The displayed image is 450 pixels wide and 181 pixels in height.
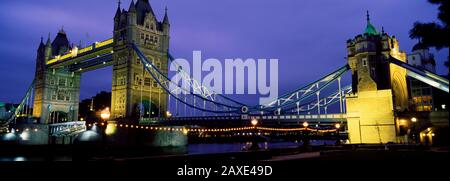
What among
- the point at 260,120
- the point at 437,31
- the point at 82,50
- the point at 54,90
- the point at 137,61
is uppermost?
the point at 82,50

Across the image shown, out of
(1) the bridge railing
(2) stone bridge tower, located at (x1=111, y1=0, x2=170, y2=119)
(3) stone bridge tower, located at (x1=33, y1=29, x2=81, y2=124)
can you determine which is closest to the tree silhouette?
(2) stone bridge tower, located at (x1=111, y1=0, x2=170, y2=119)

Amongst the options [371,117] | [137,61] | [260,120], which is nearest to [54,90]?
[137,61]

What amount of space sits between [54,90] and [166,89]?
29.8m

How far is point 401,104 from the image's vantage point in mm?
33406

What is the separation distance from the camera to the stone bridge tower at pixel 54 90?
64625 mm

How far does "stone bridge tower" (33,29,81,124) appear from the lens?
64625mm

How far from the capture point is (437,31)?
655 centimetres

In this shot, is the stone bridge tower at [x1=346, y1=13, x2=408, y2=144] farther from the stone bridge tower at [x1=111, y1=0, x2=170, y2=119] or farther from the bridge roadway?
the stone bridge tower at [x1=111, y1=0, x2=170, y2=119]

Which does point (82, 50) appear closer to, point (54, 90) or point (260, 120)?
point (54, 90)

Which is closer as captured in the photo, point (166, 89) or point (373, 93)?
point (373, 93)

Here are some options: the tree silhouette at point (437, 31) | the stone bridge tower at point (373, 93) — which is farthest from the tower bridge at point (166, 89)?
the tree silhouette at point (437, 31)

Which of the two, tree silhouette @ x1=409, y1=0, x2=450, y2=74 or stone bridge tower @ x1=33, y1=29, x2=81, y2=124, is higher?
stone bridge tower @ x1=33, y1=29, x2=81, y2=124
